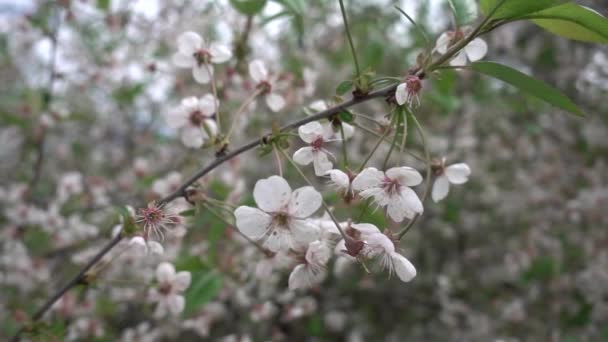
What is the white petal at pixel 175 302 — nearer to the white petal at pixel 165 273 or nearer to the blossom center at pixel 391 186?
the white petal at pixel 165 273

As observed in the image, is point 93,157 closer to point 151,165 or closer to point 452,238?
point 151,165

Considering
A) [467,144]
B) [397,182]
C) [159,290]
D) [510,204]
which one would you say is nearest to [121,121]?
[467,144]

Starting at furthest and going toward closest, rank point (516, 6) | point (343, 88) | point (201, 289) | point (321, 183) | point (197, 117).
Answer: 1. point (321, 183)
2. point (201, 289)
3. point (197, 117)
4. point (343, 88)
5. point (516, 6)

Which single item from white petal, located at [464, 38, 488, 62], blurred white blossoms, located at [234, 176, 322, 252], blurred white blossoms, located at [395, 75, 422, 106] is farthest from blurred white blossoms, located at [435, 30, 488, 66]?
blurred white blossoms, located at [234, 176, 322, 252]

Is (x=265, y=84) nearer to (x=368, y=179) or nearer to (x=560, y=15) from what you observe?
(x=368, y=179)

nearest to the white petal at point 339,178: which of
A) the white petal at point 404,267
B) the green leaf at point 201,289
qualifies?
the white petal at point 404,267

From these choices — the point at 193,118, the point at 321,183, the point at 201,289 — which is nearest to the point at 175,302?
the point at 201,289
